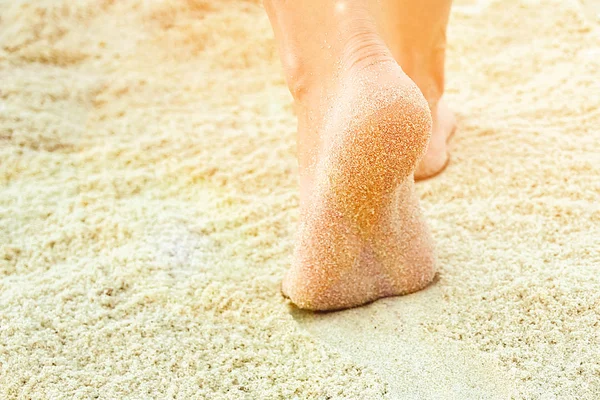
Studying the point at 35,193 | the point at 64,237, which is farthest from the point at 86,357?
the point at 35,193

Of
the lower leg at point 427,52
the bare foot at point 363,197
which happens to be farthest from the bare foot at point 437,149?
the bare foot at point 363,197

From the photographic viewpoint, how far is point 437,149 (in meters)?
1.29

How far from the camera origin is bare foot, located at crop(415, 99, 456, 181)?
4.14 feet

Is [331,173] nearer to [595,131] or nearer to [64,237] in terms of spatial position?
[64,237]

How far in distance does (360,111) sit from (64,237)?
0.67 meters

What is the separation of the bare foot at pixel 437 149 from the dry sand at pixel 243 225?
0.03m

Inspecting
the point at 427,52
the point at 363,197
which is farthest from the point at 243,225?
the point at 427,52

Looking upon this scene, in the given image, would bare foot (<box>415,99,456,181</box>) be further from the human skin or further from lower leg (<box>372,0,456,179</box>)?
the human skin

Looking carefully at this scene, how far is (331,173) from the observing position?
80 cm

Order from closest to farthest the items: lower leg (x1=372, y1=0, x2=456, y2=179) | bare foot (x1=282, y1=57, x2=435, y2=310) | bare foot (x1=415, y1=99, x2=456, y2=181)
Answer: bare foot (x1=282, y1=57, x2=435, y2=310), lower leg (x1=372, y1=0, x2=456, y2=179), bare foot (x1=415, y1=99, x2=456, y2=181)

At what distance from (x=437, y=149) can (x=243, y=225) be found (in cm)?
47

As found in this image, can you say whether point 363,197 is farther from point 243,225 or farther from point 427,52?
point 427,52

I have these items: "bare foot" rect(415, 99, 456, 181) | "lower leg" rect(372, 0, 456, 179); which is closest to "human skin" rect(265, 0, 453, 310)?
"lower leg" rect(372, 0, 456, 179)

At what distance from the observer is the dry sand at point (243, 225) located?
78 cm
